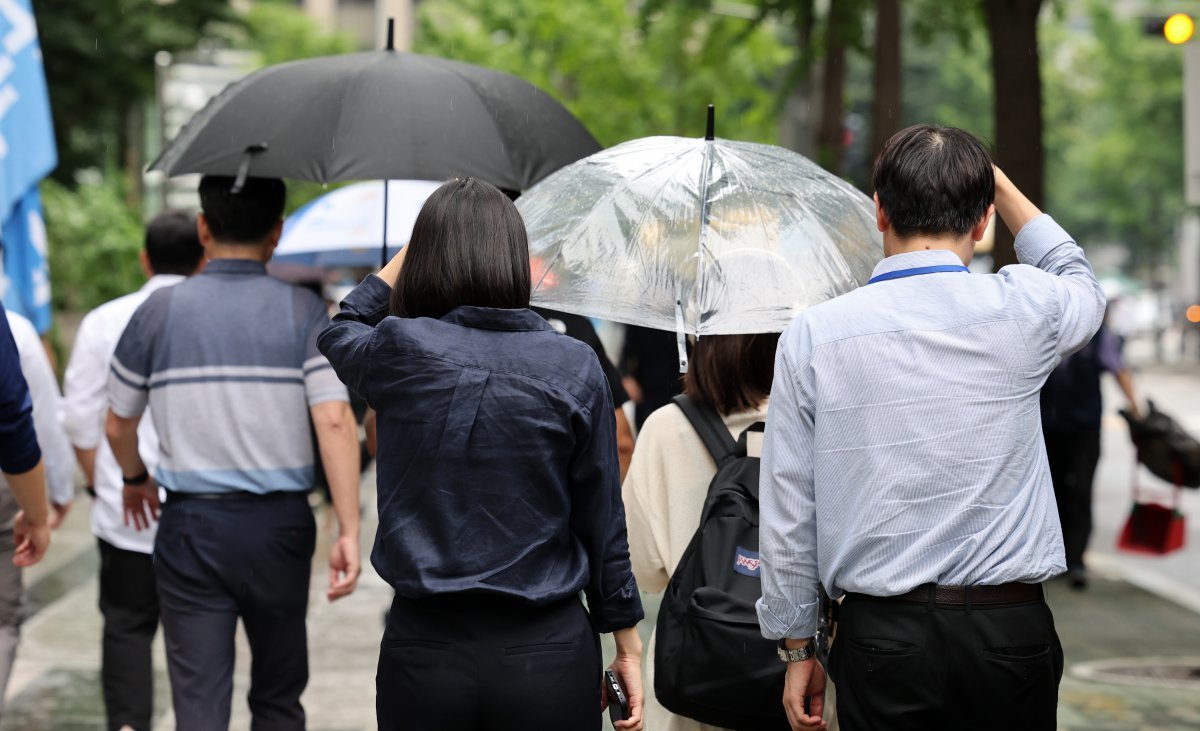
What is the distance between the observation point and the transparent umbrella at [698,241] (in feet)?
12.2

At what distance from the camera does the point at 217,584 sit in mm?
4137

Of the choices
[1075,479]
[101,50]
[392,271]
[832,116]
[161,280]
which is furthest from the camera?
[101,50]

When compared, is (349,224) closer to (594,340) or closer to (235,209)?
(594,340)

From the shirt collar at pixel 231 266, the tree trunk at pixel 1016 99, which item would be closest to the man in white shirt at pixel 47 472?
the shirt collar at pixel 231 266

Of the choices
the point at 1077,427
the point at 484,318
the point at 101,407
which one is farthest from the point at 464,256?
the point at 1077,427

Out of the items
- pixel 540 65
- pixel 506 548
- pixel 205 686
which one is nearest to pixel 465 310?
pixel 506 548

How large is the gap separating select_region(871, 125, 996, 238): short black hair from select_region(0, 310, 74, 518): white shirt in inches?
114

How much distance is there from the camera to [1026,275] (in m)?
2.98

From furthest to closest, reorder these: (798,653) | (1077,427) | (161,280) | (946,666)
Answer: (1077,427) < (161,280) < (798,653) < (946,666)

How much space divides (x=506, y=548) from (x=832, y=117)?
1287 centimetres

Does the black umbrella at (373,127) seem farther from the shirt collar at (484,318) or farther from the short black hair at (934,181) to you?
the short black hair at (934,181)

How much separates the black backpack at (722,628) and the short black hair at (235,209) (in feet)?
5.46

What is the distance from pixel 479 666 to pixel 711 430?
1.04 meters

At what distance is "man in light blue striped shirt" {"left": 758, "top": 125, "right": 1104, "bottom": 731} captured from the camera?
2852 millimetres
